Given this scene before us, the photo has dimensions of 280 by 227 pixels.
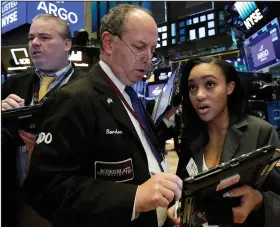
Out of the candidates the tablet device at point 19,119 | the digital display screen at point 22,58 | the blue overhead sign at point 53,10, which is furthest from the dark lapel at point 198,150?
the blue overhead sign at point 53,10

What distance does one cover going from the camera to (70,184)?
956 millimetres

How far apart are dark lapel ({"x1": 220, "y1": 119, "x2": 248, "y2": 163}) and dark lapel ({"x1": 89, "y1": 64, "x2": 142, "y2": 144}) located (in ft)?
1.82

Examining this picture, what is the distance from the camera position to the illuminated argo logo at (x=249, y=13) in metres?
5.14

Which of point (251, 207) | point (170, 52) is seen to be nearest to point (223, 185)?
point (251, 207)

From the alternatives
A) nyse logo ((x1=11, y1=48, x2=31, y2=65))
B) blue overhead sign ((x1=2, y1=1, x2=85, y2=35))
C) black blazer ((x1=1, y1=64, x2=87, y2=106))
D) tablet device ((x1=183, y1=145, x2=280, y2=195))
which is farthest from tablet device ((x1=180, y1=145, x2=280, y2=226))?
blue overhead sign ((x1=2, y1=1, x2=85, y2=35))

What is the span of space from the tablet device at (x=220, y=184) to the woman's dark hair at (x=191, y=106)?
52 cm

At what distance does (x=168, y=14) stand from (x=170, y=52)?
2948mm

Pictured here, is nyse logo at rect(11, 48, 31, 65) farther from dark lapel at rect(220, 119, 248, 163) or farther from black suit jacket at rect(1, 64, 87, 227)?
dark lapel at rect(220, 119, 248, 163)

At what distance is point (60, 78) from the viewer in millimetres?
1918

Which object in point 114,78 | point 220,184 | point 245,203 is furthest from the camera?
point 114,78

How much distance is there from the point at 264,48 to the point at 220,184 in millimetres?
3981

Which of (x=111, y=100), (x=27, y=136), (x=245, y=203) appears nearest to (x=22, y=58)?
(x=27, y=136)

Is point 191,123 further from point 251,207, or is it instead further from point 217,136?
point 251,207

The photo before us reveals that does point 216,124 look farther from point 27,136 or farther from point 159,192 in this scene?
point 27,136
